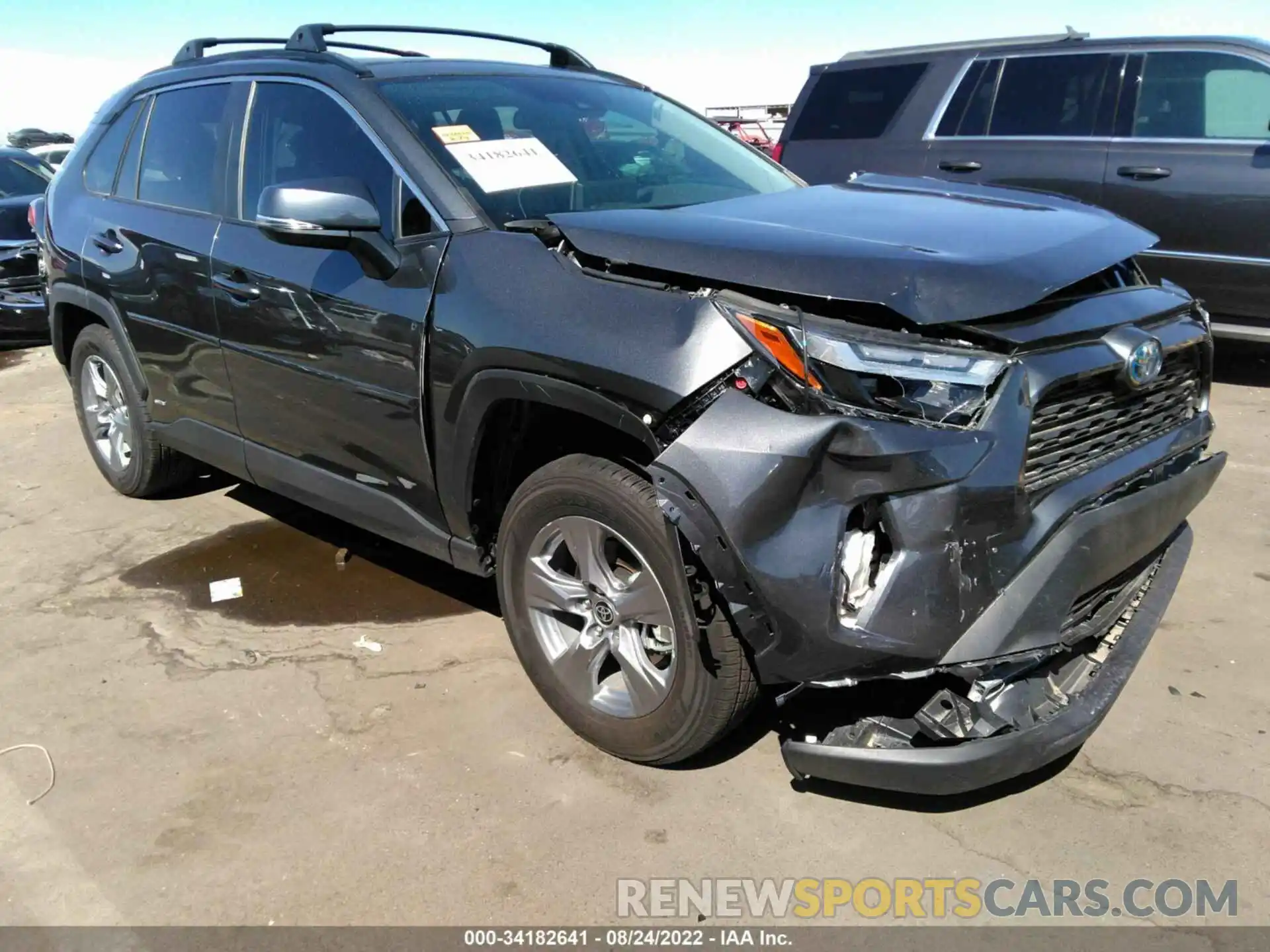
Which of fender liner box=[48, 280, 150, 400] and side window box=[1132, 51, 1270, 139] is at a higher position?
side window box=[1132, 51, 1270, 139]

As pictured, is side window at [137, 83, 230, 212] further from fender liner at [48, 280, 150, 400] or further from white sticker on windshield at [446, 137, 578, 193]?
white sticker on windshield at [446, 137, 578, 193]

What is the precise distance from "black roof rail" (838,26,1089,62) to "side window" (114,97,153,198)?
4.95 m

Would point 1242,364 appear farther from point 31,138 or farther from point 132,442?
point 31,138

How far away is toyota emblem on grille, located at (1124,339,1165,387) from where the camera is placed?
236cm

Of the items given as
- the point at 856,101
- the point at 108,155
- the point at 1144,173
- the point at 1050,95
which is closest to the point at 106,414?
the point at 108,155

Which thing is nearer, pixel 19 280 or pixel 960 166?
pixel 960 166

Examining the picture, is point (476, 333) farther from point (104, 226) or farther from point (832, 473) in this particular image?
point (104, 226)

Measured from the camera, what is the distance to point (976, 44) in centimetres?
668

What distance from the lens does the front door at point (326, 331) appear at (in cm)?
295

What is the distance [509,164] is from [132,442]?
2.76 metres

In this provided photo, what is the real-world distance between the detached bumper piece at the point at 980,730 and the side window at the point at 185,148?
3078mm

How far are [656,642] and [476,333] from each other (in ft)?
3.17

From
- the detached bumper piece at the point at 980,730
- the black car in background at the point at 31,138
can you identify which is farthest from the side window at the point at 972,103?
the black car in background at the point at 31,138

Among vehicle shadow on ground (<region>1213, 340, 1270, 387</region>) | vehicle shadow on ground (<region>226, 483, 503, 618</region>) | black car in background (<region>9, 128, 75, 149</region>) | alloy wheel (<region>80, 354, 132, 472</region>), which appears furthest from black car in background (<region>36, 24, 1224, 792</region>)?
black car in background (<region>9, 128, 75, 149</region>)
